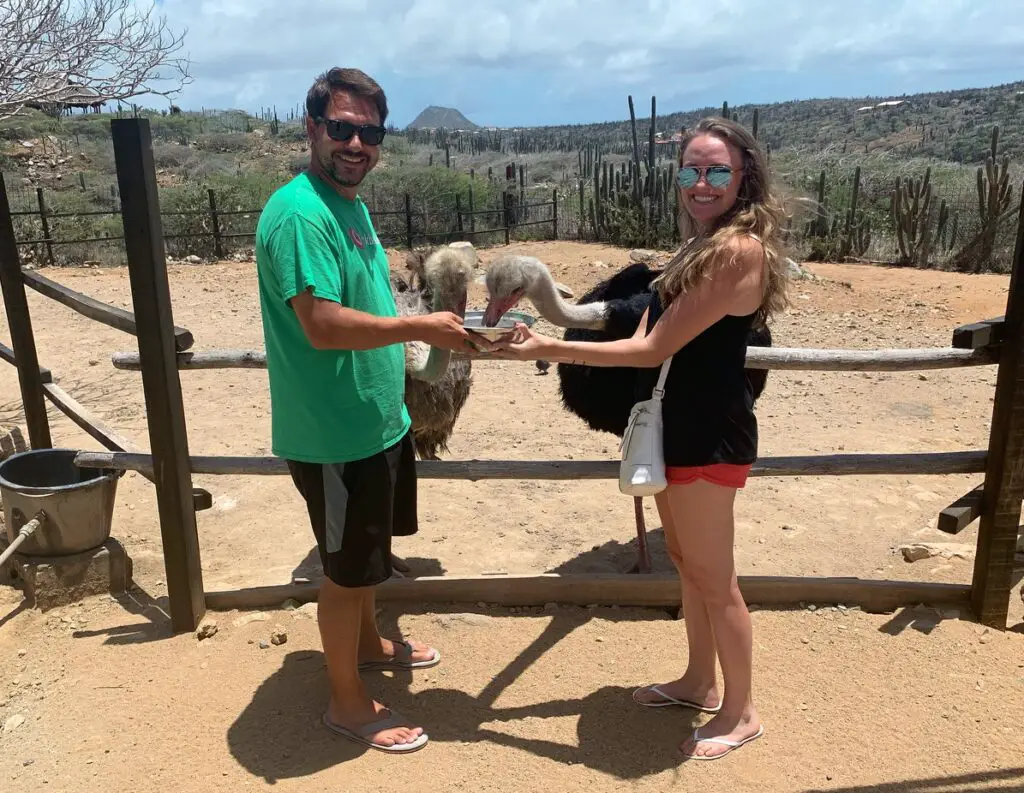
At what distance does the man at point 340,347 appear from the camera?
2.23 m

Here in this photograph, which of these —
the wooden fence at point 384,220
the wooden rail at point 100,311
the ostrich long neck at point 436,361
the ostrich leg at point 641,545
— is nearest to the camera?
the ostrich long neck at point 436,361

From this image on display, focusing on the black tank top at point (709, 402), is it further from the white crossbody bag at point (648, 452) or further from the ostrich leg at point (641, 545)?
the ostrich leg at point (641, 545)

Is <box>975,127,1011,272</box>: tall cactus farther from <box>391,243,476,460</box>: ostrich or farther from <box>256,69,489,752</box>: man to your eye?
<box>256,69,489,752</box>: man

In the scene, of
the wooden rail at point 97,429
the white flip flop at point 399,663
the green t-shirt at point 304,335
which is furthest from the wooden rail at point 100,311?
the white flip flop at point 399,663

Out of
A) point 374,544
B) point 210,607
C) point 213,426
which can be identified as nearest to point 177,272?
point 213,426

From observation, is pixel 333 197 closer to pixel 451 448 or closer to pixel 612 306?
pixel 612 306

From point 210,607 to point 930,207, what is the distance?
581 inches

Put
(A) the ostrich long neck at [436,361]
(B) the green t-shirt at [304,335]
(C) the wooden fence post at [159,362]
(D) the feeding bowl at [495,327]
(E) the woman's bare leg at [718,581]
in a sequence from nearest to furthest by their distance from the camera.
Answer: (B) the green t-shirt at [304,335] < (D) the feeding bowl at [495,327] < (E) the woman's bare leg at [718,581] < (A) the ostrich long neck at [436,361] < (C) the wooden fence post at [159,362]

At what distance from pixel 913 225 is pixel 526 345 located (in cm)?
1417

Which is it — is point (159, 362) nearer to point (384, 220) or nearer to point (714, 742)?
point (714, 742)

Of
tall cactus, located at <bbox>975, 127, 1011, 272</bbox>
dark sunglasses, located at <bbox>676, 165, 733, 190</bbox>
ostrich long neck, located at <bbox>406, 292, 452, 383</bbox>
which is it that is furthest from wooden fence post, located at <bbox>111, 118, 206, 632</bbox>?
tall cactus, located at <bbox>975, 127, 1011, 272</bbox>

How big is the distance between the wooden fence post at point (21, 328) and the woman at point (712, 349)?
8.53 ft

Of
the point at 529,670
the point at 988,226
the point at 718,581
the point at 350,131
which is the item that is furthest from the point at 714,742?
the point at 988,226

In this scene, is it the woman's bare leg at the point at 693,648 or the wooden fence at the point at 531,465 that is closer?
the woman's bare leg at the point at 693,648
